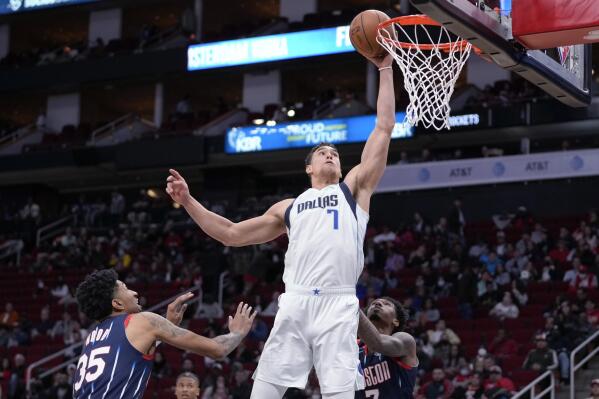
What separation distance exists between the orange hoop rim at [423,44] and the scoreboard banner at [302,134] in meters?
16.3

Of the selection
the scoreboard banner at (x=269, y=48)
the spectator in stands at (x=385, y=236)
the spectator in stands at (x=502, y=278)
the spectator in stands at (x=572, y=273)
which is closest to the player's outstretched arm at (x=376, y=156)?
the spectator in stands at (x=572, y=273)

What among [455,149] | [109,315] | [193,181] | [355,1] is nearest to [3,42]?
[193,181]

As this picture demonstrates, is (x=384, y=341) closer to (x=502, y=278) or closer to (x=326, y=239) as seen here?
(x=326, y=239)

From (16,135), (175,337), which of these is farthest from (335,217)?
(16,135)

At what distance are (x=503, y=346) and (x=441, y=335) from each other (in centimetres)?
111

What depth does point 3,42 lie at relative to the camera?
35.4m

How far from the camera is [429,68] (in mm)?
7980

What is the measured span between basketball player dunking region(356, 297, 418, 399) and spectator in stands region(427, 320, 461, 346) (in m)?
9.74

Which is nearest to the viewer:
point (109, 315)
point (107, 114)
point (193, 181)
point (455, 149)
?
point (109, 315)

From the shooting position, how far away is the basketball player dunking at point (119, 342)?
5.90m

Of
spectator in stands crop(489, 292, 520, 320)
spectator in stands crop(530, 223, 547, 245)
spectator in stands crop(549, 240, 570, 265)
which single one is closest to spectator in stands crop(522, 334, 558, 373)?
spectator in stands crop(489, 292, 520, 320)

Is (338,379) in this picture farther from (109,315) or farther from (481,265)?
(481,265)

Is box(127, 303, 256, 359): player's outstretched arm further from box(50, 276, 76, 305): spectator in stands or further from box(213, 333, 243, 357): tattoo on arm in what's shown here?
box(50, 276, 76, 305): spectator in stands

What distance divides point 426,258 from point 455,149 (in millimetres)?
5950
